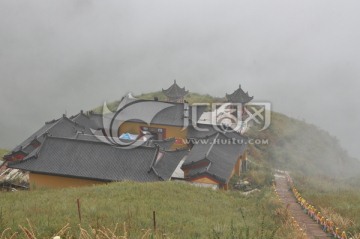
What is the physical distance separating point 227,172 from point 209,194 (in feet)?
23.7

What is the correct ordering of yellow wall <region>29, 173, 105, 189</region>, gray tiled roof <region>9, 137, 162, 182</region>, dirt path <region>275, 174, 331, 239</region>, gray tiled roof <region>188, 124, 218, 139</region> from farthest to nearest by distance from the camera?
gray tiled roof <region>188, 124, 218, 139</region> < yellow wall <region>29, 173, 105, 189</region> < gray tiled roof <region>9, 137, 162, 182</region> < dirt path <region>275, 174, 331, 239</region>

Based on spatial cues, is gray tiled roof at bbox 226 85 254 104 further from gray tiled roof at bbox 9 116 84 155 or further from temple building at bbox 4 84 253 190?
gray tiled roof at bbox 9 116 84 155

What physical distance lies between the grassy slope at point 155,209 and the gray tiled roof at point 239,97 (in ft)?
80.0

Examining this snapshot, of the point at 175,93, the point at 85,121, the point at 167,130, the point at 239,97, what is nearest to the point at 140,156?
the point at 167,130

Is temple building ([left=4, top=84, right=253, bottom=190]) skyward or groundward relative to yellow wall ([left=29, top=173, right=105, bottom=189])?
skyward

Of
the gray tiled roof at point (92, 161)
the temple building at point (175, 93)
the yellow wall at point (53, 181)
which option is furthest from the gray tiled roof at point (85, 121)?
the temple building at point (175, 93)

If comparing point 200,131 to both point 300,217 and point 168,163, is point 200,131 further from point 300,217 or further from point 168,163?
point 300,217

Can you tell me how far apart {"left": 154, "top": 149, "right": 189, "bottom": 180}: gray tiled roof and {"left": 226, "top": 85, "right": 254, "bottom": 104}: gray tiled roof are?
1825 centimetres

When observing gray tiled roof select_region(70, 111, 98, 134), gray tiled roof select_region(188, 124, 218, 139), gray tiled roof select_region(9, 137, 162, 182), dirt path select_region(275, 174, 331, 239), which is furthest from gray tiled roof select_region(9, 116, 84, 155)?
dirt path select_region(275, 174, 331, 239)

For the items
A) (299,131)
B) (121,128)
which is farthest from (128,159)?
(299,131)

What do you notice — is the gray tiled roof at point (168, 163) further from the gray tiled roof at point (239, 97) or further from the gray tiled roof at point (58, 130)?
the gray tiled roof at point (239, 97)

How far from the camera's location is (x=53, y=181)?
84.6 feet

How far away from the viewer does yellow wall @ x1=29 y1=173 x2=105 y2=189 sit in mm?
25298

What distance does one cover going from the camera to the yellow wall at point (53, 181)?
83.0ft
